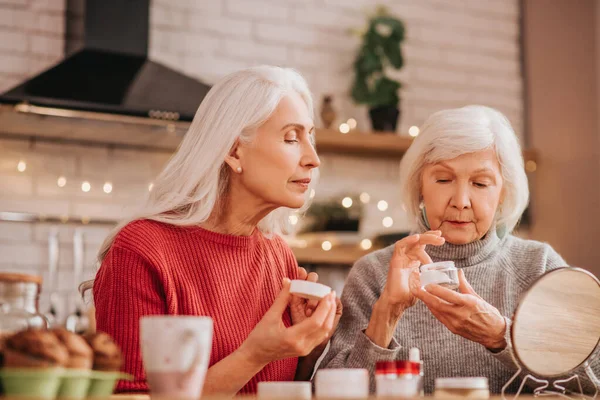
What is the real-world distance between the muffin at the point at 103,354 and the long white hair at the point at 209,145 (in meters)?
0.67

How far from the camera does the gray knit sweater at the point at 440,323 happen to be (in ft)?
6.01

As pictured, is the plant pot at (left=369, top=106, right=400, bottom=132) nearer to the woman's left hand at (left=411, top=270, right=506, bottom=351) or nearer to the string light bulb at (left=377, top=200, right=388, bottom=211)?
the string light bulb at (left=377, top=200, right=388, bottom=211)

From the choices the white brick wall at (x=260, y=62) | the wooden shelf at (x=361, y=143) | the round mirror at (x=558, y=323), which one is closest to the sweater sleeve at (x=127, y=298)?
the round mirror at (x=558, y=323)

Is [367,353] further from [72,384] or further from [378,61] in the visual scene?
[378,61]

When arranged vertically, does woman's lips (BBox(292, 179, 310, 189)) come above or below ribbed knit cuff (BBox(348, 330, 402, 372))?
above

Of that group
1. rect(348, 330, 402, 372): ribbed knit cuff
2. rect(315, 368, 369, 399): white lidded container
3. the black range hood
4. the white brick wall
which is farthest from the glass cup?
the white brick wall

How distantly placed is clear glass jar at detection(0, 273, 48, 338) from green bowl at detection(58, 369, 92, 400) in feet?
1.32

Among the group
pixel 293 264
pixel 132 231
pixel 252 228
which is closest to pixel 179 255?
pixel 132 231

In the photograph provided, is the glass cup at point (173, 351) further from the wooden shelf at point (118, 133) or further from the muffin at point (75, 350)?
the wooden shelf at point (118, 133)

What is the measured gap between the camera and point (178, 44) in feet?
13.0

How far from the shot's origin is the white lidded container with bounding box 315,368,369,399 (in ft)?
3.55

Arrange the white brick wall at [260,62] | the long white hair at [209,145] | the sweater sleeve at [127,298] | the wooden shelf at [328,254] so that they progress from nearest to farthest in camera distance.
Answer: the sweater sleeve at [127,298] → the long white hair at [209,145] → the white brick wall at [260,62] → the wooden shelf at [328,254]

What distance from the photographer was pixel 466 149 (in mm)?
1950

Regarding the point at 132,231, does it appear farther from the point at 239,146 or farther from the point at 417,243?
the point at 417,243
